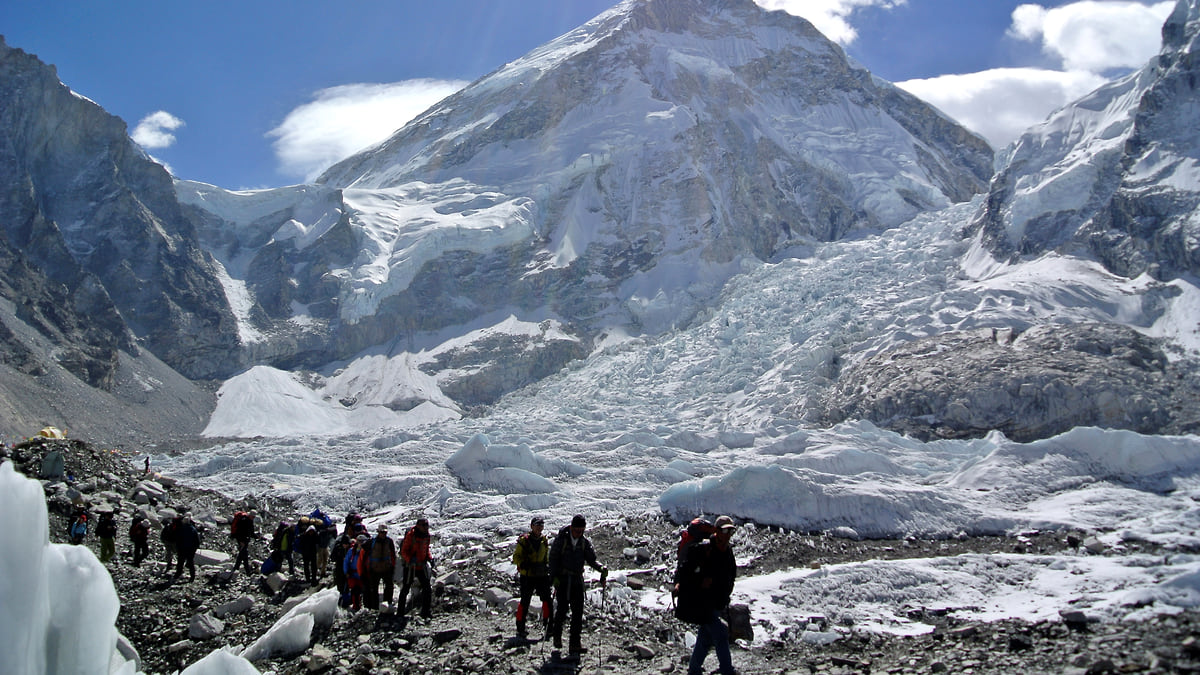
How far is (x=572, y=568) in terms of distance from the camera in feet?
27.2

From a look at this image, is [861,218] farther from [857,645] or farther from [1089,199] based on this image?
[857,645]

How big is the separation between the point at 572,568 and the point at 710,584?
2239mm

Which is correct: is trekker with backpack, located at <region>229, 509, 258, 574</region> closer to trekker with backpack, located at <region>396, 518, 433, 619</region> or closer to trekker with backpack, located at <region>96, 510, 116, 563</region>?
trekker with backpack, located at <region>96, 510, 116, 563</region>

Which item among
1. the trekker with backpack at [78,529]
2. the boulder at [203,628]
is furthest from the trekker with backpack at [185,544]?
the boulder at [203,628]

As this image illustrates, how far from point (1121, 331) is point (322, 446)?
38.0m

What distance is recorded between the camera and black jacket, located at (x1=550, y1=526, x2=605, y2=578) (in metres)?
8.30

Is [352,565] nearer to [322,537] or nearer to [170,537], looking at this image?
[322,537]

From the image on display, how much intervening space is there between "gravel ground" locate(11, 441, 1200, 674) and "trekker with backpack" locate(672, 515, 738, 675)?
5.40 feet

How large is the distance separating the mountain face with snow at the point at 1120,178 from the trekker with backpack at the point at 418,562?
38949 mm

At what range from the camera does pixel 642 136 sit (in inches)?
3150

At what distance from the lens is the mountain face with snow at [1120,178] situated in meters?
38.7

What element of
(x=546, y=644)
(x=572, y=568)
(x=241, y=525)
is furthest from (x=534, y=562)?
(x=241, y=525)

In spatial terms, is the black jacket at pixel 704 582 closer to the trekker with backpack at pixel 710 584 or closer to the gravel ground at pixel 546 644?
the trekker with backpack at pixel 710 584

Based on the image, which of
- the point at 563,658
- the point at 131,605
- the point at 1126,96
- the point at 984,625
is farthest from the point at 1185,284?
the point at 131,605
